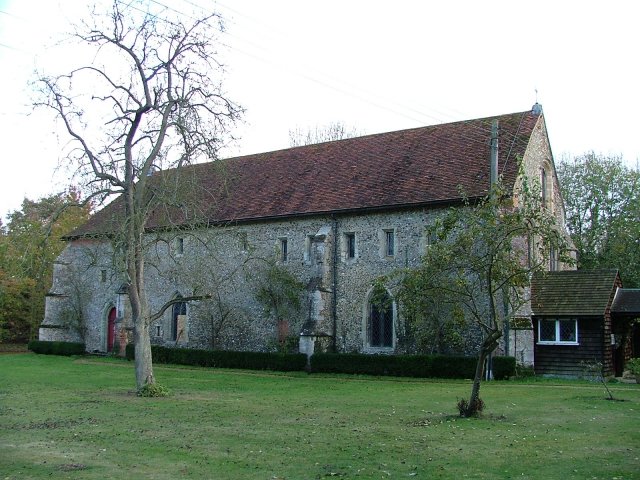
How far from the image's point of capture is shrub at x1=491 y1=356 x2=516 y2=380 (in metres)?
24.7

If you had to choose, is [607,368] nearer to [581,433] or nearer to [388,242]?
[388,242]

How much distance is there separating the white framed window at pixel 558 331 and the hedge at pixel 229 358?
9.65 meters

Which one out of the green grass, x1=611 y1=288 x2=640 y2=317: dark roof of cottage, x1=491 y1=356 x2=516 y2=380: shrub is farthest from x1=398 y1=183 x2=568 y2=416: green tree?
x1=611 y1=288 x2=640 y2=317: dark roof of cottage

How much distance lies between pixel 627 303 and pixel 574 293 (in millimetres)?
2042

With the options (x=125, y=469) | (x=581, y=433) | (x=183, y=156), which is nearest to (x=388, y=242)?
(x=183, y=156)

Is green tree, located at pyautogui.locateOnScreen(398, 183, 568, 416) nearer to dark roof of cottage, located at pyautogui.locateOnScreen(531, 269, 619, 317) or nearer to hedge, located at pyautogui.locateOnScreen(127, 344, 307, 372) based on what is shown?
dark roof of cottage, located at pyautogui.locateOnScreen(531, 269, 619, 317)

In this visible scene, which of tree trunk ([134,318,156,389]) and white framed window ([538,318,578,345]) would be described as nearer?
tree trunk ([134,318,156,389])

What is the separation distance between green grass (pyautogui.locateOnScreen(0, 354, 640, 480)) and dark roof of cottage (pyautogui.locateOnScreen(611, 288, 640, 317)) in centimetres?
435

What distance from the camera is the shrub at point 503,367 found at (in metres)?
24.7

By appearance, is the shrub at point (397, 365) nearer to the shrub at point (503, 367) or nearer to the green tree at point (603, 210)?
the shrub at point (503, 367)

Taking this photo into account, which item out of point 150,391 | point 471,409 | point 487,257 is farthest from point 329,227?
point 471,409

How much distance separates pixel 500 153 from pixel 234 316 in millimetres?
14875

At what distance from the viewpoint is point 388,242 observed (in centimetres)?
Answer: 2941

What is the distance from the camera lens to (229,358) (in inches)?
1247
